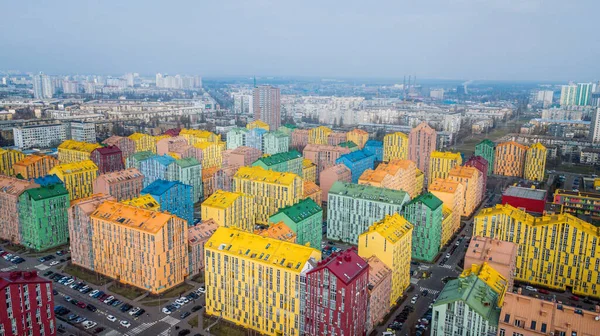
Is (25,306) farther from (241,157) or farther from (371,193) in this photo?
(241,157)

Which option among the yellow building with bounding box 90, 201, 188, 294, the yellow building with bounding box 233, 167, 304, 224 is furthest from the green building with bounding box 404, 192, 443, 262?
the yellow building with bounding box 90, 201, 188, 294

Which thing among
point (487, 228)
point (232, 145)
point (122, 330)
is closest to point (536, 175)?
point (487, 228)

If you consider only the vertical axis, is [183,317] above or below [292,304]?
below

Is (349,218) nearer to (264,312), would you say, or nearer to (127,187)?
(264,312)

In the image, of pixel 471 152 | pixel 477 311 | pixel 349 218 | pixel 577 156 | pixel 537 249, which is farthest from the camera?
pixel 471 152

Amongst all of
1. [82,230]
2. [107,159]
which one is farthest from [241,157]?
[82,230]

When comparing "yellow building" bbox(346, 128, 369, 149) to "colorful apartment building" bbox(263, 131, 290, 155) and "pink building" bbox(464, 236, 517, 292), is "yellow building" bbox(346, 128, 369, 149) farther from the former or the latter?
"pink building" bbox(464, 236, 517, 292)

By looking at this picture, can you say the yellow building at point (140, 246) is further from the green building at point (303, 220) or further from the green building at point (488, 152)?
the green building at point (488, 152)
